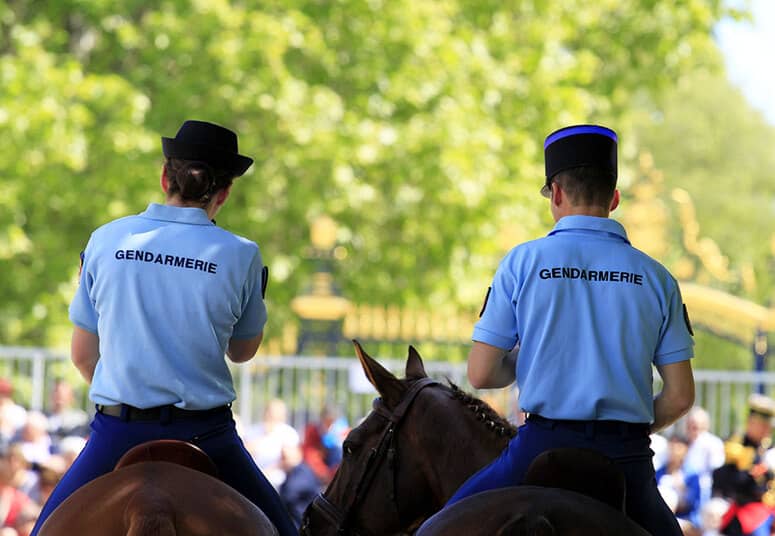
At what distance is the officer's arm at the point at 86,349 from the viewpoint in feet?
15.8

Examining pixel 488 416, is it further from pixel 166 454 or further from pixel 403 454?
pixel 166 454

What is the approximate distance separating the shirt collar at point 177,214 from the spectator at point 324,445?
8589 mm

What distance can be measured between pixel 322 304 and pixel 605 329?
1401 cm

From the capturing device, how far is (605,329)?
14.1 ft

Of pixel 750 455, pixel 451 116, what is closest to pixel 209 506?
pixel 750 455

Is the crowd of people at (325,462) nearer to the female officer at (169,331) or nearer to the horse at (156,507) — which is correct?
the female officer at (169,331)

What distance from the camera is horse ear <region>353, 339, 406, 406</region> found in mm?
5047

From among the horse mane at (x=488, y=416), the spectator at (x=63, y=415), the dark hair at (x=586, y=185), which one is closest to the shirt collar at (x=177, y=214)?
the horse mane at (x=488, y=416)

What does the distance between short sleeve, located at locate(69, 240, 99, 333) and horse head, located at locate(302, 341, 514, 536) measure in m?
0.95

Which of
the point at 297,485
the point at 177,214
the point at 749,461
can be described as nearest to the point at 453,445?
the point at 177,214

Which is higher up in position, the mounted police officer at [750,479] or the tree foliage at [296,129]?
the tree foliage at [296,129]

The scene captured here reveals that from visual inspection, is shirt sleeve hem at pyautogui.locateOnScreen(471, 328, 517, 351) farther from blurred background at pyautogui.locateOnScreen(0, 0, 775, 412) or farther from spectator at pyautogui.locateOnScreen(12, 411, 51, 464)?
blurred background at pyautogui.locateOnScreen(0, 0, 775, 412)

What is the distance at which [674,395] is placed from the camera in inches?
174

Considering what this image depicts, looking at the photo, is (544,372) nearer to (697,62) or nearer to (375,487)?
(375,487)
